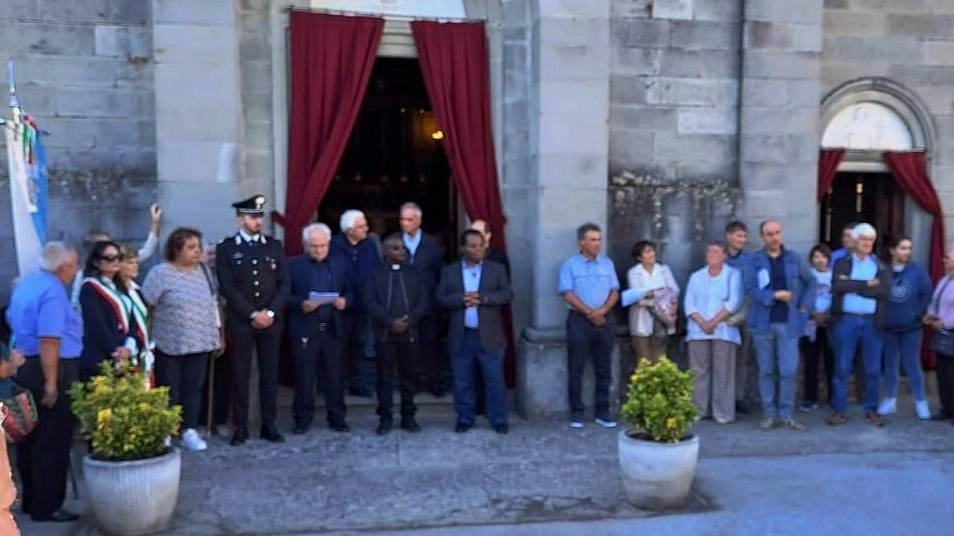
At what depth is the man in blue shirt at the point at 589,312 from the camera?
7.62 meters

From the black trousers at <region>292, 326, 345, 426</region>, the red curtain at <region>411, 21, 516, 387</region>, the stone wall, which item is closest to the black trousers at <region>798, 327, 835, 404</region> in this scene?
the stone wall

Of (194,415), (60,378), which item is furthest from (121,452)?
(194,415)

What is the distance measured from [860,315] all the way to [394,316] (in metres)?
4.34

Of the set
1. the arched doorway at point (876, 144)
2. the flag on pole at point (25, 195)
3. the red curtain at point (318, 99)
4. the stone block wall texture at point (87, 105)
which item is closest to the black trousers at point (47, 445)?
the flag on pole at point (25, 195)

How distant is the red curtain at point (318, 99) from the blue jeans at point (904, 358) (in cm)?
559

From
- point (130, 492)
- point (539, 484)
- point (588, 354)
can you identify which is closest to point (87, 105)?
point (130, 492)

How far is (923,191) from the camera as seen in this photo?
9492 millimetres

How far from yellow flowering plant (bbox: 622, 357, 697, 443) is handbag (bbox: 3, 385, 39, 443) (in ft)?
12.0

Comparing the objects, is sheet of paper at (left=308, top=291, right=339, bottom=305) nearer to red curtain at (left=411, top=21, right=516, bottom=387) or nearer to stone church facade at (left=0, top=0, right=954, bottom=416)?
stone church facade at (left=0, top=0, right=954, bottom=416)

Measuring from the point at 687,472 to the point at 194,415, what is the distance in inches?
154

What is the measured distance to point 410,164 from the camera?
38.7ft

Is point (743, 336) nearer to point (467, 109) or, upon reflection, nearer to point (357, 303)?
point (467, 109)

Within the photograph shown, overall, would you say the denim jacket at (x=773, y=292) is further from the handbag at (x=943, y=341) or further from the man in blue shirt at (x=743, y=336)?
the handbag at (x=943, y=341)

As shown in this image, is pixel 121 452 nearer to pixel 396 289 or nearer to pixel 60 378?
pixel 60 378
